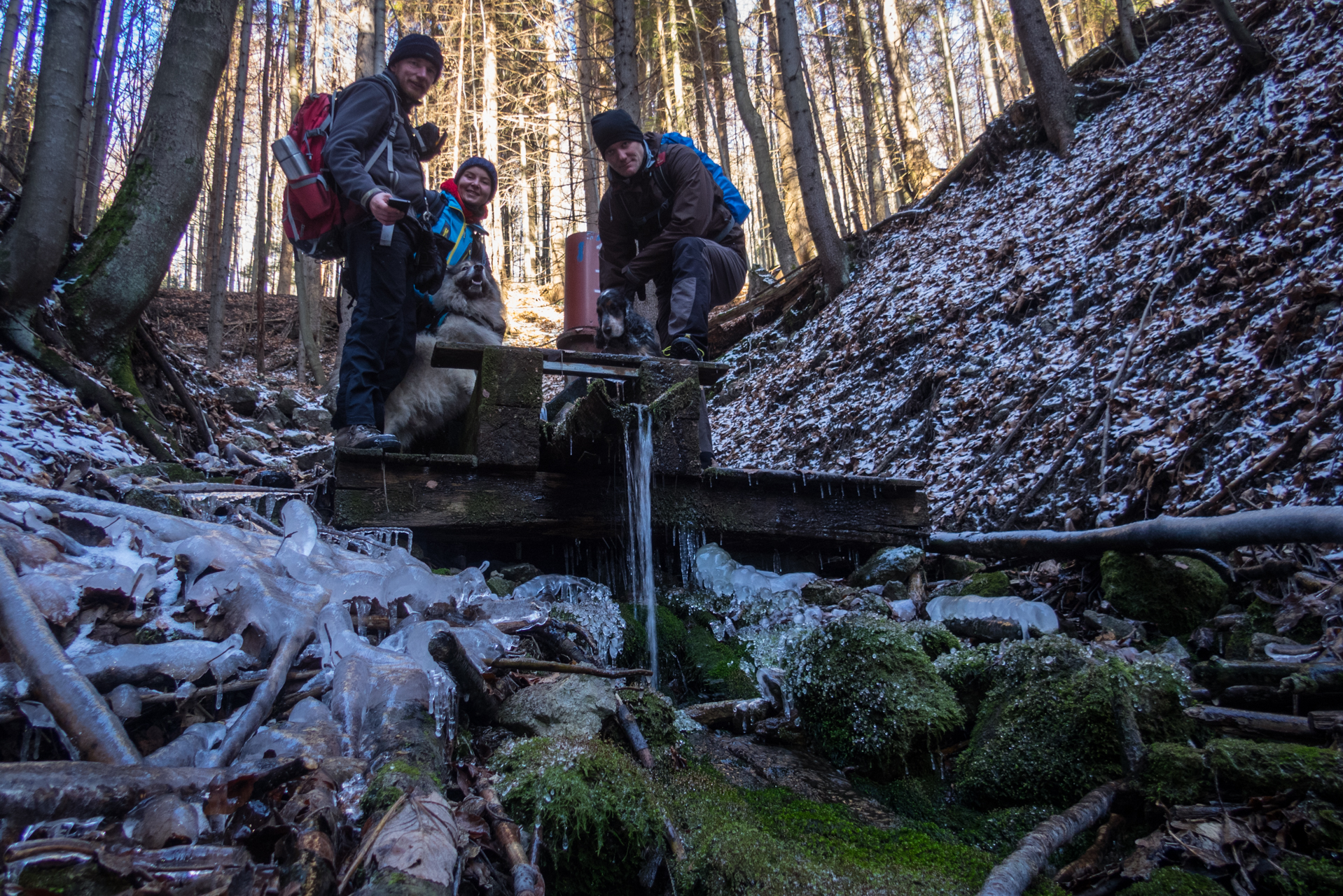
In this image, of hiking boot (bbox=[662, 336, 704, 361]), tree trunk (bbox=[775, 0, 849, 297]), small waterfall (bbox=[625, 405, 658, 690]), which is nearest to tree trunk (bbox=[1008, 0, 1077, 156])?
tree trunk (bbox=[775, 0, 849, 297])

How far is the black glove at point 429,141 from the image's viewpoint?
15.4ft

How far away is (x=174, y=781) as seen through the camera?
1020 mm

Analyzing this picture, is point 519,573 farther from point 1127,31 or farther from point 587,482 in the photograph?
point 1127,31

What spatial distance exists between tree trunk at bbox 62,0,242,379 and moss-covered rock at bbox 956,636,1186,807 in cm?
597

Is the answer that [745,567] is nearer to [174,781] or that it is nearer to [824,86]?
[174,781]

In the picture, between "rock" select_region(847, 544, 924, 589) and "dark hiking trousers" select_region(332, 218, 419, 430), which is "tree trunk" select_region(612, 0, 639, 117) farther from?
"rock" select_region(847, 544, 924, 589)

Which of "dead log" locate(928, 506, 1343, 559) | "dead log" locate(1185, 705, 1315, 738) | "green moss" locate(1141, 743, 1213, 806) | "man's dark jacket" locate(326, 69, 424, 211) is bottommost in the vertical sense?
"green moss" locate(1141, 743, 1213, 806)

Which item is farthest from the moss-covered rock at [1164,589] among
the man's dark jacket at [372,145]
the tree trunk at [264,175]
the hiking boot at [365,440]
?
the tree trunk at [264,175]

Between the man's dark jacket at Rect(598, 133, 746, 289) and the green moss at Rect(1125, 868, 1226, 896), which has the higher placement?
the man's dark jacket at Rect(598, 133, 746, 289)

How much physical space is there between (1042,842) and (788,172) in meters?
A: 15.1

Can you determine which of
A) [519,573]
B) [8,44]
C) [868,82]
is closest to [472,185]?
[519,573]

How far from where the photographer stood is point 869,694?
94.0 inches

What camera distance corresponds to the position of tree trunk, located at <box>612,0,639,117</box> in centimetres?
899

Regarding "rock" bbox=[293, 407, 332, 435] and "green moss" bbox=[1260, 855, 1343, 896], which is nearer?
"green moss" bbox=[1260, 855, 1343, 896]
